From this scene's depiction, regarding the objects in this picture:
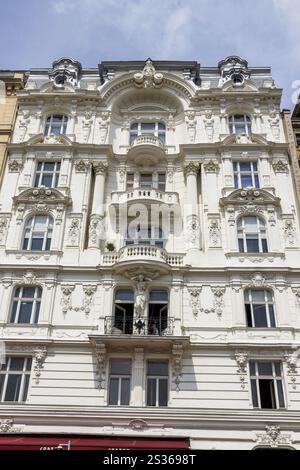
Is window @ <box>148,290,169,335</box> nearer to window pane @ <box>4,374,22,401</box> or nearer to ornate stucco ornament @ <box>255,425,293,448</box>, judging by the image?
ornate stucco ornament @ <box>255,425,293,448</box>

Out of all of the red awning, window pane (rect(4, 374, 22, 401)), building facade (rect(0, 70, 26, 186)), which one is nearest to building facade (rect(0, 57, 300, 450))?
window pane (rect(4, 374, 22, 401))

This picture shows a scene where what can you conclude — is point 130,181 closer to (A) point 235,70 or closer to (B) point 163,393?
(A) point 235,70

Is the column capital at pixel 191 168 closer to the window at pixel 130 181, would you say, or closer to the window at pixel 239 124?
the window at pixel 130 181

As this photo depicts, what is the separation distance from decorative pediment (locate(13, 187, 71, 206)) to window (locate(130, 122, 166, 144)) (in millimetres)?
6566

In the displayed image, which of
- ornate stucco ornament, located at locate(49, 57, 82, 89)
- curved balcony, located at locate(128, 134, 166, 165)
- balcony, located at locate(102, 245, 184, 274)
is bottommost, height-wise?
balcony, located at locate(102, 245, 184, 274)

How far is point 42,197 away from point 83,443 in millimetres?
Result: 13184

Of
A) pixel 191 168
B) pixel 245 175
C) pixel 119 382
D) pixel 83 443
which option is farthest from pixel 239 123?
pixel 83 443

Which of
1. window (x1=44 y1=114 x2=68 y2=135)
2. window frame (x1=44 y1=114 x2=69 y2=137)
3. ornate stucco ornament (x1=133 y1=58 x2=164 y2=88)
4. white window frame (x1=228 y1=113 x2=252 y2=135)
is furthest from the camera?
ornate stucco ornament (x1=133 y1=58 x2=164 y2=88)

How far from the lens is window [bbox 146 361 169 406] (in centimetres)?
2023

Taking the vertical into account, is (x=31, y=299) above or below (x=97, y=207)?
below

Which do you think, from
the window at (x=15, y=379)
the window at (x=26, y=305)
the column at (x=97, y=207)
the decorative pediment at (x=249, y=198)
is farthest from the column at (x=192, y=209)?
the window at (x=15, y=379)

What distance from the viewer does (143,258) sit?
73.9 ft

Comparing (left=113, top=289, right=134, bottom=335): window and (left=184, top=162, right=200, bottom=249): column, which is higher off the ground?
(left=184, top=162, right=200, bottom=249): column
